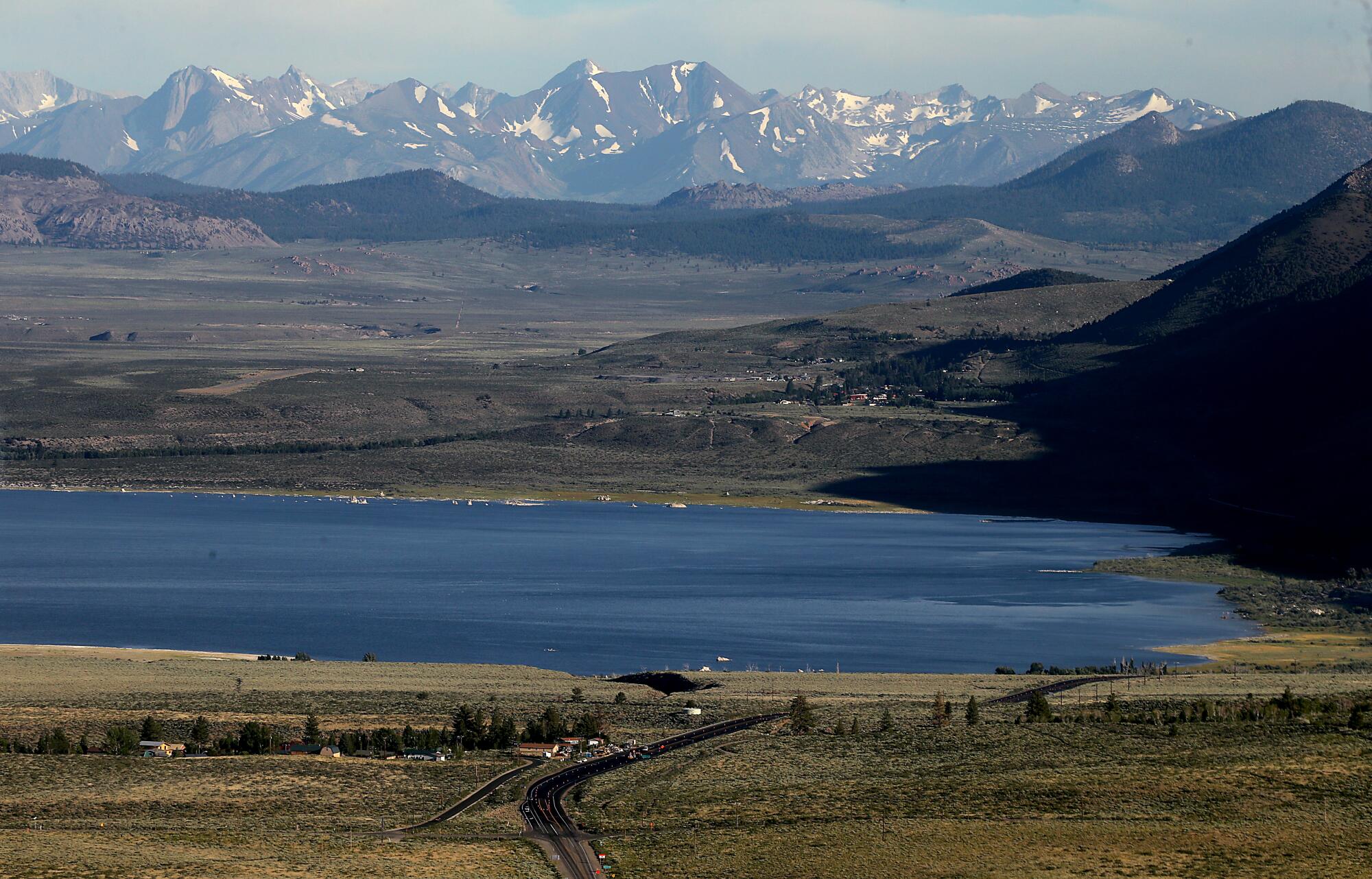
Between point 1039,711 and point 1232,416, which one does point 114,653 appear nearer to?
point 1039,711

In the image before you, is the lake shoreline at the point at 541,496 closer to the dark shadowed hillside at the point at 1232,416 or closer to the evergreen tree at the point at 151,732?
the dark shadowed hillside at the point at 1232,416

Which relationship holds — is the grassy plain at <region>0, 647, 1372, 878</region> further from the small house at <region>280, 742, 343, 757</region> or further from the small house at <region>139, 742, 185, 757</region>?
the small house at <region>139, 742, 185, 757</region>

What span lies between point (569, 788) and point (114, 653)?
32.8m

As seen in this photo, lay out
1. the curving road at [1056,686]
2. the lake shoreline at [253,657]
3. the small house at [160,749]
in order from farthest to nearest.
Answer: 1. the lake shoreline at [253,657]
2. the curving road at [1056,686]
3. the small house at [160,749]

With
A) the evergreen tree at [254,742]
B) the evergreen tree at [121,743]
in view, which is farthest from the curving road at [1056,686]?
the evergreen tree at [121,743]

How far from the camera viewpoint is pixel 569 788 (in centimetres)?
4528

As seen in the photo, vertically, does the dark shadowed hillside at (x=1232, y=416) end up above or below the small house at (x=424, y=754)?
above

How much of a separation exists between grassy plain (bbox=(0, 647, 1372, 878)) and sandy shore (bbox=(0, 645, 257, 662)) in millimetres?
14771

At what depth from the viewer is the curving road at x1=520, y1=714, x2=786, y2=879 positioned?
38969 mm

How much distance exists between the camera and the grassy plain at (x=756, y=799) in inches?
1484

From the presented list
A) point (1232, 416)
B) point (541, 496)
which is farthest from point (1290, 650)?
point (1232, 416)

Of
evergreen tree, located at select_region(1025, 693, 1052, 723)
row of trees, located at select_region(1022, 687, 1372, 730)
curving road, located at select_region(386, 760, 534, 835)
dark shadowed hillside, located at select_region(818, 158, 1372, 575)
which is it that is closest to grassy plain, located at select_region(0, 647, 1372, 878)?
curving road, located at select_region(386, 760, 534, 835)

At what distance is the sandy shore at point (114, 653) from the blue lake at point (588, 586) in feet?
7.02

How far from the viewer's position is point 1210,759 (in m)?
44.2
